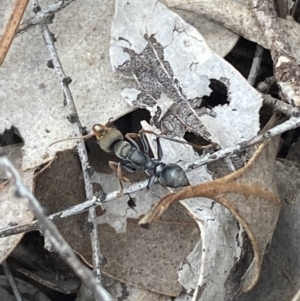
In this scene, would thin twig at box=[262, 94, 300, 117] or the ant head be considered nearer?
thin twig at box=[262, 94, 300, 117]

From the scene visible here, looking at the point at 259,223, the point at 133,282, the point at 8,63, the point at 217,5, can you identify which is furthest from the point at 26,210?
the point at 217,5

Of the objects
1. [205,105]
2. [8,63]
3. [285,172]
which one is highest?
[8,63]

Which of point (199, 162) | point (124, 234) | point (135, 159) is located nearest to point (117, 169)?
point (135, 159)

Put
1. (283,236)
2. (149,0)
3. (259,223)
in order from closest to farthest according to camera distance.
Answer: (259,223) → (283,236) → (149,0)

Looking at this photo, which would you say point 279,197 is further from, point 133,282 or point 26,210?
point 26,210

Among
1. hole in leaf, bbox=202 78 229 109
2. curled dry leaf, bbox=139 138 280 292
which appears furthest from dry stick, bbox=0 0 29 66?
curled dry leaf, bbox=139 138 280 292

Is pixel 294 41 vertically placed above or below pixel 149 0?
below

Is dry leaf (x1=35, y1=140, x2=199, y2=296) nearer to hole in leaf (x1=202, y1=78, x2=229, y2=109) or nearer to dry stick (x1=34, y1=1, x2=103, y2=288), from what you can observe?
dry stick (x1=34, y1=1, x2=103, y2=288)
